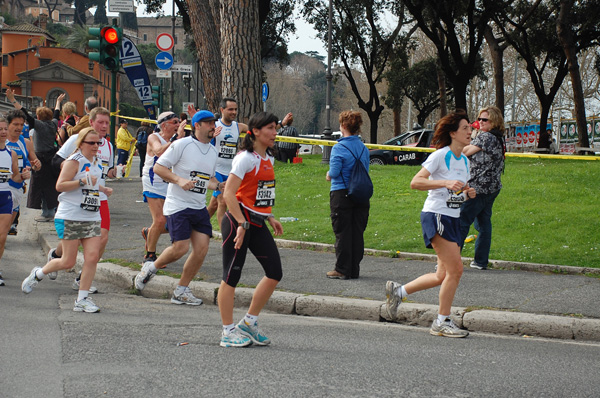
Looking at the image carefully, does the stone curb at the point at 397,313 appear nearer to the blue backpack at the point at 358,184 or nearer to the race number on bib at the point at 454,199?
the race number on bib at the point at 454,199

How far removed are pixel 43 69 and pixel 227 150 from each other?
75550mm

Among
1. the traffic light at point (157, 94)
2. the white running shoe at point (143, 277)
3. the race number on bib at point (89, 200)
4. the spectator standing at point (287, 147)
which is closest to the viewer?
the race number on bib at point (89, 200)

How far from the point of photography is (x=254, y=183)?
18.4 ft

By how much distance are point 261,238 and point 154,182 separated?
3436 mm

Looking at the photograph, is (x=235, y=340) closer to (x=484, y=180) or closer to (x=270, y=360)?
(x=270, y=360)

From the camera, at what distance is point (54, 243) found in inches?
Answer: 418

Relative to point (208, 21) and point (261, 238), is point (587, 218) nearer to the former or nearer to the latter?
point (261, 238)

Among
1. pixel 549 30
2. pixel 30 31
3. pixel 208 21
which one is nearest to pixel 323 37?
pixel 549 30

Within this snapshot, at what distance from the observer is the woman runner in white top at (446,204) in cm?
617

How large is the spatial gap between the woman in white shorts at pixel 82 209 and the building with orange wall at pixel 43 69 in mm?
75054

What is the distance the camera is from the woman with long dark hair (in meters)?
5.60

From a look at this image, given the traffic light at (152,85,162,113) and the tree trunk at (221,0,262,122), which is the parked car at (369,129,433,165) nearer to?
the traffic light at (152,85,162,113)

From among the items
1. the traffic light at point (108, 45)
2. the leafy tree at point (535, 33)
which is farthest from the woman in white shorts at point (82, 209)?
the leafy tree at point (535, 33)

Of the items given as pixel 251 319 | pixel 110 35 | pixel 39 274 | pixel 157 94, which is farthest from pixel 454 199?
pixel 157 94
